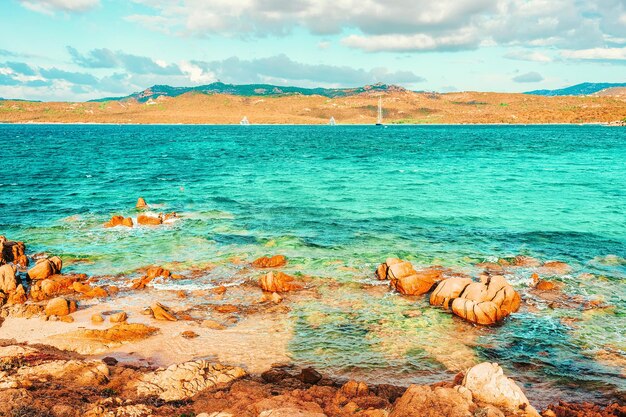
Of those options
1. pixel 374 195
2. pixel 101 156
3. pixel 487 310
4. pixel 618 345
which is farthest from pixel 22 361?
pixel 101 156

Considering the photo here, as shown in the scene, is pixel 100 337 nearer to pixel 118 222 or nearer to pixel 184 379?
pixel 184 379

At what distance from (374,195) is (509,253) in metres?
19.8

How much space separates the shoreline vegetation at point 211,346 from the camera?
1023 centimetres

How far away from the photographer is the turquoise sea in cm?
1525

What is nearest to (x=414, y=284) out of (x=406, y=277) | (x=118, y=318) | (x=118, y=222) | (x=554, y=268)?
Result: (x=406, y=277)

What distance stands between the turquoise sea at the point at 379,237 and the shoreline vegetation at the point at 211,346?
0.82 m

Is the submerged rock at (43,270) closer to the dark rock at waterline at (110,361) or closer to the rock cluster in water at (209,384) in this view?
the rock cluster in water at (209,384)

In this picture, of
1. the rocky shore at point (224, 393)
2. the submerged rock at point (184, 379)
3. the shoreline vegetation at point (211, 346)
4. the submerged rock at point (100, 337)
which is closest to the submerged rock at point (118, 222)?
the shoreline vegetation at point (211, 346)

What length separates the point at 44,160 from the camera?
75.5 metres

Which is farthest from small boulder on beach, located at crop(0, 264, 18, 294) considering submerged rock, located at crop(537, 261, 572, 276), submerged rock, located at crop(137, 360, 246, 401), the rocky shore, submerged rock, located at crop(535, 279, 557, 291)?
submerged rock, located at crop(537, 261, 572, 276)

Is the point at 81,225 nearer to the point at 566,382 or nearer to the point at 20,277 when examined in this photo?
the point at 20,277

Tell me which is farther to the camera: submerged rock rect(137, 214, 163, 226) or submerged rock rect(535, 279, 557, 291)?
submerged rock rect(137, 214, 163, 226)

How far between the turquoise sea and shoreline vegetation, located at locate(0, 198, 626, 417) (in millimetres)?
824

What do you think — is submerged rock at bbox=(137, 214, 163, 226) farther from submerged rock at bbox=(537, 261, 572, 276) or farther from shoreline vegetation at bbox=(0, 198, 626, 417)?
submerged rock at bbox=(537, 261, 572, 276)
